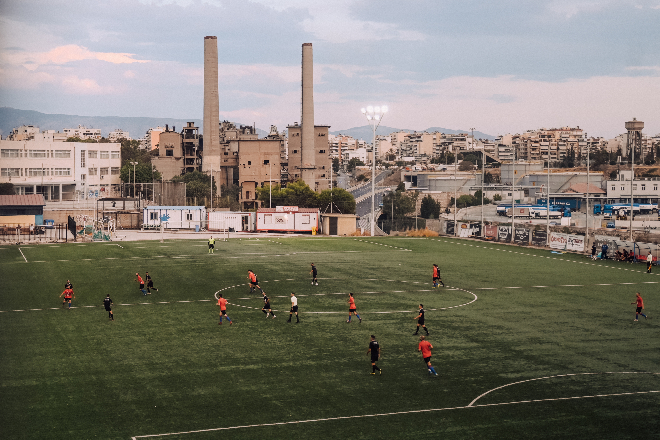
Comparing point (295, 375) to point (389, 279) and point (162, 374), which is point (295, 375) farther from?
point (389, 279)

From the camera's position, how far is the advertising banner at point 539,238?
6756 cm

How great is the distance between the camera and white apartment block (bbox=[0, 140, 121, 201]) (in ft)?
415

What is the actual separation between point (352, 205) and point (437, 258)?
64492 millimetres

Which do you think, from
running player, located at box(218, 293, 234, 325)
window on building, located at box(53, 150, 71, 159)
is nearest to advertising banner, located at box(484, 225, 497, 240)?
running player, located at box(218, 293, 234, 325)

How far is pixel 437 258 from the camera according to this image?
5853cm

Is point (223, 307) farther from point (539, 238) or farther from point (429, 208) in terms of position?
point (429, 208)

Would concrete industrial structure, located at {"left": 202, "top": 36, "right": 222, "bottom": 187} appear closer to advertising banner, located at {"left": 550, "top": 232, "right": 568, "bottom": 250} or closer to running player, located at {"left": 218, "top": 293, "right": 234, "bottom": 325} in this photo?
advertising banner, located at {"left": 550, "top": 232, "right": 568, "bottom": 250}

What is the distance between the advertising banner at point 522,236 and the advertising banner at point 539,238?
0.87 meters

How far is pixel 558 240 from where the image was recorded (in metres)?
65.6

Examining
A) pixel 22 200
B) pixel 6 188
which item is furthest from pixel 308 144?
pixel 22 200

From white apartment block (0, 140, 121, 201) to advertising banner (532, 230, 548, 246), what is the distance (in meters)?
86.3

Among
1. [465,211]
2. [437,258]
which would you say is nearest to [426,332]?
[437,258]

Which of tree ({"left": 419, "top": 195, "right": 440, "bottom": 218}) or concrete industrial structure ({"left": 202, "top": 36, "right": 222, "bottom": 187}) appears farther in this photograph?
concrete industrial structure ({"left": 202, "top": 36, "right": 222, "bottom": 187})

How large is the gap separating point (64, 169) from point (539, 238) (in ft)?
349
